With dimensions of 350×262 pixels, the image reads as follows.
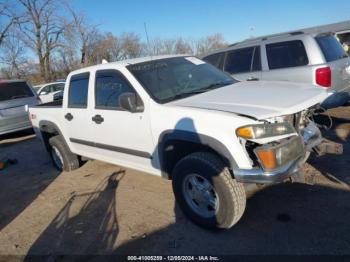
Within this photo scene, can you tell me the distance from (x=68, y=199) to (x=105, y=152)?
2.98ft

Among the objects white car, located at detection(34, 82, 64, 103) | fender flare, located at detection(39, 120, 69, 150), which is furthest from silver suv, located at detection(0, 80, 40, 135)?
white car, located at detection(34, 82, 64, 103)

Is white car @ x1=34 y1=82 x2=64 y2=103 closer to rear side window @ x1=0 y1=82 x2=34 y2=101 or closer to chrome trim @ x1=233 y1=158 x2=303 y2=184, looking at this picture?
rear side window @ x1=0 y1=82 x2=34 y2=101

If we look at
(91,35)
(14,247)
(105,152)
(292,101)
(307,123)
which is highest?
(91,35)

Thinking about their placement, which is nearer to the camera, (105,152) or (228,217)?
(228,217)

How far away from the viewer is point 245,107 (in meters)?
3.01

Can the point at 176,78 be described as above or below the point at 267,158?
above

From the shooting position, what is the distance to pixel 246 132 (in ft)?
9.08

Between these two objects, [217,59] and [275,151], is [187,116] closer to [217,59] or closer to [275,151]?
[275,151]

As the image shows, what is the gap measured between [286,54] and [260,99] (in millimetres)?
3678

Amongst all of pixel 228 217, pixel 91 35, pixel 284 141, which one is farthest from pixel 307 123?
pixel 91 35

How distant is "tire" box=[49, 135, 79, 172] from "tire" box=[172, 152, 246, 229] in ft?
9.69

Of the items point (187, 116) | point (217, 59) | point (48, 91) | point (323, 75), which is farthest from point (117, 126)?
point (48, 91)

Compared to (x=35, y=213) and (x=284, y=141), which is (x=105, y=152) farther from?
(x=284, y=141)

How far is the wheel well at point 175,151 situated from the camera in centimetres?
337
